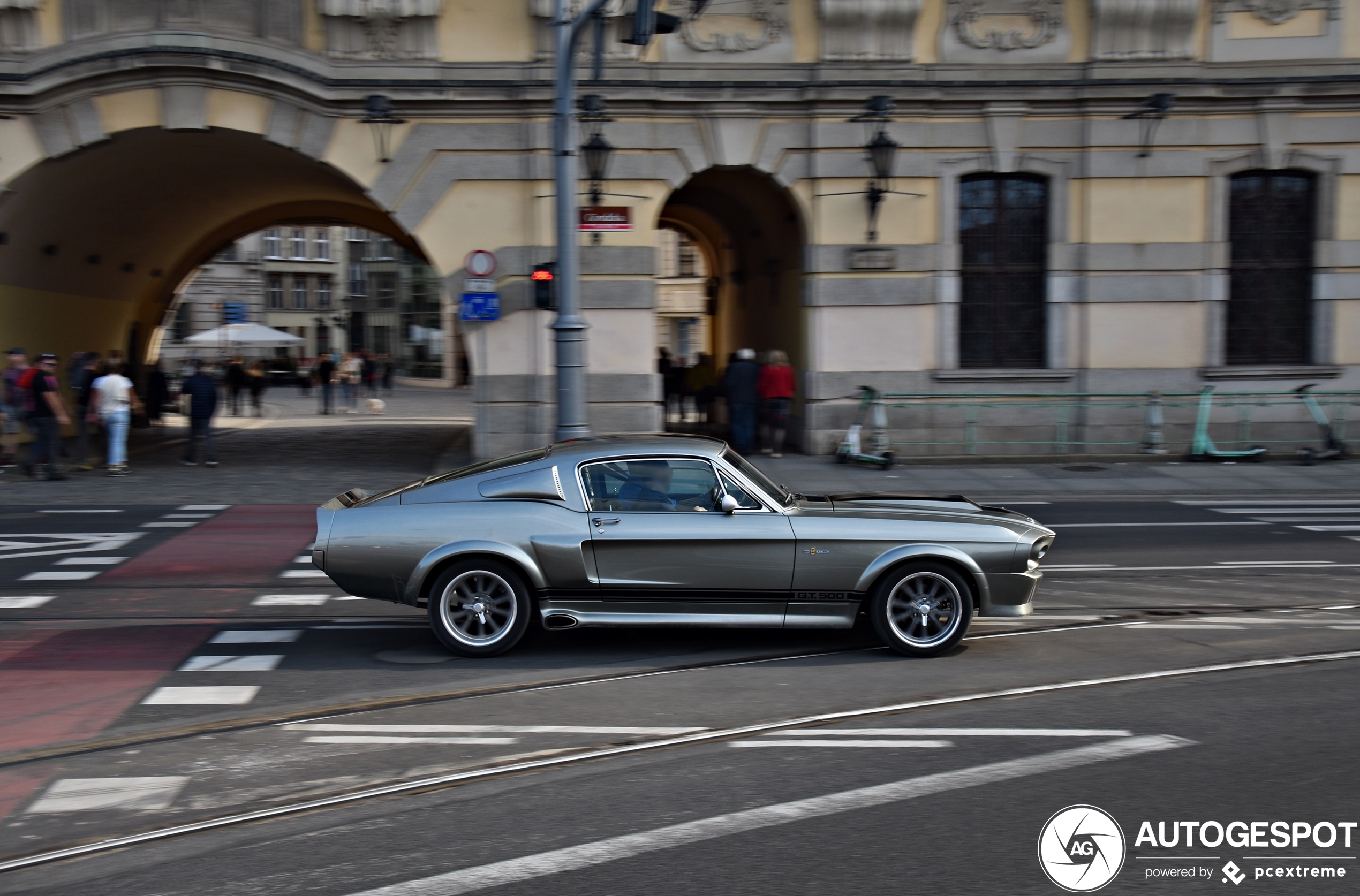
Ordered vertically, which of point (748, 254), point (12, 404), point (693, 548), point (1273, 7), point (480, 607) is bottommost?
point (480, 607)

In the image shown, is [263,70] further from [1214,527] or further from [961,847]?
[961,847]

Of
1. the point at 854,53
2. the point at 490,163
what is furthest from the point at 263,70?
the point at 854,53

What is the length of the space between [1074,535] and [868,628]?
5.10 metres

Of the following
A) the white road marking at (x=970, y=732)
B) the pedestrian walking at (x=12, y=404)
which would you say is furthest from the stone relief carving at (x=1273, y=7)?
the pedestrian walking at (x=12, y=404)

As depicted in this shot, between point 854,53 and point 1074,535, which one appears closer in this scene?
point 1074,535

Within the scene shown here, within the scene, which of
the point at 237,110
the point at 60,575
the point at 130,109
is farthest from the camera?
the point at 237,110

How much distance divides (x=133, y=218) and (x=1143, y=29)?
18067mm

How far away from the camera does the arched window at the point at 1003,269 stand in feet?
63.5

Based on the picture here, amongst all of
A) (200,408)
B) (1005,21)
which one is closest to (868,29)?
(1005,21)

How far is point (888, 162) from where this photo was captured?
60.0 ft

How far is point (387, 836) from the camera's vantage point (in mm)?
4621

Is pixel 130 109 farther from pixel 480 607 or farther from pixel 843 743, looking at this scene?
pixel 843 743

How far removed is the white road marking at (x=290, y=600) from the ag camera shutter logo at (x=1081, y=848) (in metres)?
6.09

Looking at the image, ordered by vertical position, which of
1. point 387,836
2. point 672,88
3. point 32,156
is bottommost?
point 387,836
